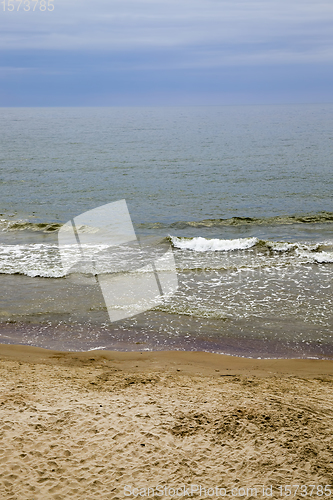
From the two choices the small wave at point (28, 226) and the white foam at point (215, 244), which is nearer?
the white foam at point (215, 244)

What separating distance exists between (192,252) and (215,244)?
0.94 m

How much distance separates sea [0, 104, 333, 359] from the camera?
777cm

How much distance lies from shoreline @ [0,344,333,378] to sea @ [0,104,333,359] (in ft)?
0.87

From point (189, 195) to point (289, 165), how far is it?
11.1 m

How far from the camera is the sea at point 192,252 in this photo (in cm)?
777

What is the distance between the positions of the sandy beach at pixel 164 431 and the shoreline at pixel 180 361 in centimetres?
4

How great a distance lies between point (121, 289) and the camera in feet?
32.5

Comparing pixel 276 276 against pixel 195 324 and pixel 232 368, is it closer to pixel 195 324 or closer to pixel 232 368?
pixel 195 324

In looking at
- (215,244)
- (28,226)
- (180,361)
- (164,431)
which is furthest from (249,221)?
(164,431)

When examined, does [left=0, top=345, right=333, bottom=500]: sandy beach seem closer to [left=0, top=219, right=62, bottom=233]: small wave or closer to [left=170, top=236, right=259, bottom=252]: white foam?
[left=170, top=236, right=259, bottom=252]: white foam

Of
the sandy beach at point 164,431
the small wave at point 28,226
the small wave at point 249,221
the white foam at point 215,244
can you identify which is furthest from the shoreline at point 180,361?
the small wave at point 249,221

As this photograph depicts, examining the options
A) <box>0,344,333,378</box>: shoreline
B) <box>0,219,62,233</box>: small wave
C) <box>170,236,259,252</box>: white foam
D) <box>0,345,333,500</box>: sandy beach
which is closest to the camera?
<box>0,345,333,500</box>: sandy beach

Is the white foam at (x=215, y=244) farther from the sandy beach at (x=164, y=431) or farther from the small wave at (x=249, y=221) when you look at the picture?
the sandy beach at (x=164, y=431)

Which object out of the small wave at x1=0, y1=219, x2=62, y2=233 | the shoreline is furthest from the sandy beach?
the small wave at x1=0, y1=219, x2=62, y2=233
